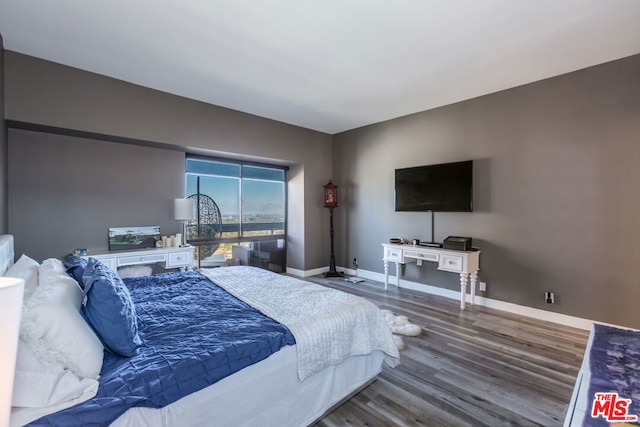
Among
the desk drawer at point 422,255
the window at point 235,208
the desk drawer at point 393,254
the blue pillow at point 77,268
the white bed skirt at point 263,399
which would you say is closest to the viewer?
the white bed skirt at point 263,399

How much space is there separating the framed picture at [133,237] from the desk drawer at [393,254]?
337 cm

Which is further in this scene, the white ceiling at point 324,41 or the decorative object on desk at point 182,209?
the decorative object on desk at point 182,209

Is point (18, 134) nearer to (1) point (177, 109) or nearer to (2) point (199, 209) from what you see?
(1) point (177, 109)

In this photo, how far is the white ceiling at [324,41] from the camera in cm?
225

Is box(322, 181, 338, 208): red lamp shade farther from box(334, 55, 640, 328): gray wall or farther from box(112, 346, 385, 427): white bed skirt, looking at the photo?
box(112, 346, 385, 427): white bed skirt

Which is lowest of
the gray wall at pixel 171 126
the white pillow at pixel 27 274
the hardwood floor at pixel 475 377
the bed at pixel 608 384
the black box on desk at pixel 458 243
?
the hardwood floor at pixel 475 377

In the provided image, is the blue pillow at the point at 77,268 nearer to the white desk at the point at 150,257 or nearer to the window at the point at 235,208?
the white desk at the point at 150,257

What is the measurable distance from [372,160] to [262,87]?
2.42 metres

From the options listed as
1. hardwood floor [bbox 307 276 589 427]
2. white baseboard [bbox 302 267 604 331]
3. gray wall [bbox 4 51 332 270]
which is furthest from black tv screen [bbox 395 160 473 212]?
gray wall [bbox 4 51 332 270]

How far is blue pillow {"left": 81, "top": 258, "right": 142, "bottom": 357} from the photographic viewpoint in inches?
54.2

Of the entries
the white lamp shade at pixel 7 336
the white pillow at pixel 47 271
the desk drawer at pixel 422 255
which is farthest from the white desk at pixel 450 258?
the white lamp shade at pixel 7 336

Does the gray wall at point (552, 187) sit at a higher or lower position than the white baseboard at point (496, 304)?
higher

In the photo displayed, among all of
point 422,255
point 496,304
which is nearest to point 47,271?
point 422,255

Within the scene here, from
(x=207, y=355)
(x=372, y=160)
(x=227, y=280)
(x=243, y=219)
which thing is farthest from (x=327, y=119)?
(x=207, y=355)
